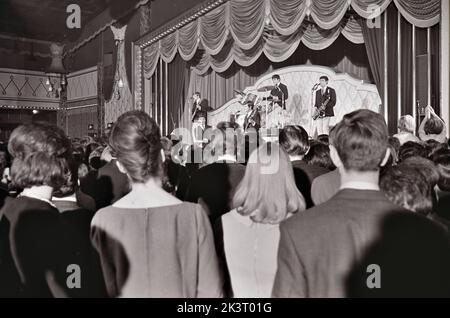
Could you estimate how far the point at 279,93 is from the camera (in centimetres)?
941

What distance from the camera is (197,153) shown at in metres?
4.62

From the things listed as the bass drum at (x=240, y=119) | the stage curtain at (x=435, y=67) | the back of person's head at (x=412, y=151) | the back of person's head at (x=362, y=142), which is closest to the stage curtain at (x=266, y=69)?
the bass drum at (x=240, y=119)

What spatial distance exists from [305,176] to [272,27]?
645 centimetres

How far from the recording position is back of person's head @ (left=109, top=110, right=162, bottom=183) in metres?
1.69

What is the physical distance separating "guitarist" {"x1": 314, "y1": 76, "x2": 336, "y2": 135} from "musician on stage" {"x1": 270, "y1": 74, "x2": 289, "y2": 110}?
94 centimetres

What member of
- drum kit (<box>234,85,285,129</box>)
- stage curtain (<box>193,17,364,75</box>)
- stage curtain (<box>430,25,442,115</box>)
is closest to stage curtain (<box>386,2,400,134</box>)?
stage curtain (<box>430,25,442,115</box>)

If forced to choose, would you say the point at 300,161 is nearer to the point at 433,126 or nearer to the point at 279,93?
the point at 433,126

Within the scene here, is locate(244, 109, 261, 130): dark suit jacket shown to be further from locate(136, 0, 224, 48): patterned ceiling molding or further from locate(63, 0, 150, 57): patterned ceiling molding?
locate(63, 0, 150, 57): patterned ceiling molding

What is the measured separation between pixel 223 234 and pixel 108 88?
12.6m

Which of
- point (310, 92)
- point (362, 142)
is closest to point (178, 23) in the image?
point (310, 92)

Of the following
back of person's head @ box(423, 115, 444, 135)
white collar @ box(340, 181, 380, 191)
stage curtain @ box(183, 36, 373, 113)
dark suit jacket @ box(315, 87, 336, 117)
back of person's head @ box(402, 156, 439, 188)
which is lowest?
white collar @ box(340, 181, 380, 191)

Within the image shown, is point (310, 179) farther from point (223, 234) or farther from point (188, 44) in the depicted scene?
point (188, 44)

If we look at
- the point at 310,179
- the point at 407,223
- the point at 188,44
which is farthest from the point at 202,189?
the point at 188,44
